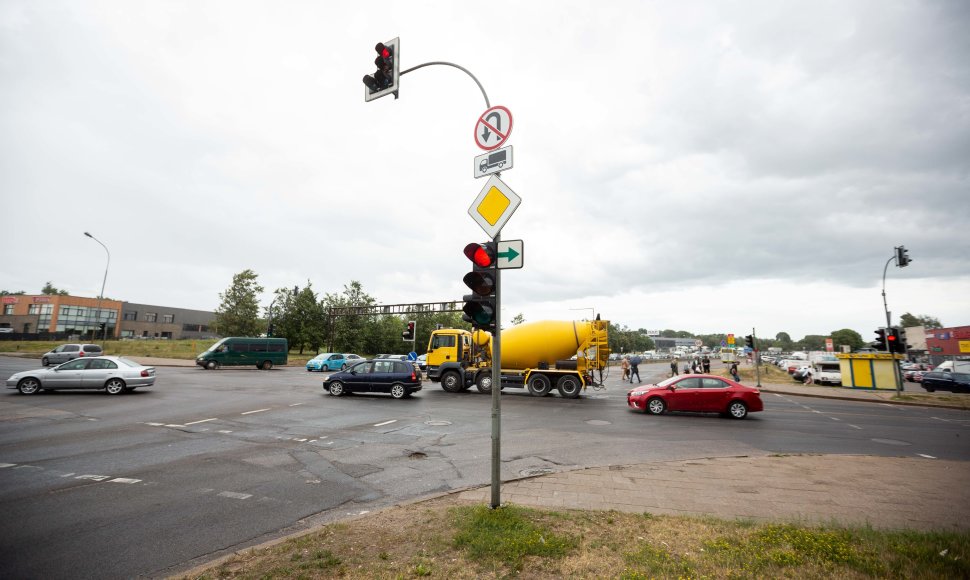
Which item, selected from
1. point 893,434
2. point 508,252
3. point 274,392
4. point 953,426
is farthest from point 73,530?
point 953,426

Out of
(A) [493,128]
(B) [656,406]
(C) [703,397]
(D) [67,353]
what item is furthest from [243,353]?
(A) [493,128]

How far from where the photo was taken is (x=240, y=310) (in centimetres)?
5138

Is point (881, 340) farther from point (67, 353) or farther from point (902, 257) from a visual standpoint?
point (67, 353)

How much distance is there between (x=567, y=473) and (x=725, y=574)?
3.61m

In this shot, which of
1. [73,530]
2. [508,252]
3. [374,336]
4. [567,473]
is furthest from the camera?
[374,336]

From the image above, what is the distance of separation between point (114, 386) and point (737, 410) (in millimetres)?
23419

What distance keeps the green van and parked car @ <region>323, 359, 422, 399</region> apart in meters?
19.8

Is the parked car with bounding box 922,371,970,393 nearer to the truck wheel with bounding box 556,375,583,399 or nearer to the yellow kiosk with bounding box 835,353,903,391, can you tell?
the yellow kiosk with bounding box 835,353,903,391

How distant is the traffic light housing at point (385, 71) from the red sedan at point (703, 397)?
41.2ft

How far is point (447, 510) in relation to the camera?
5.00 metres

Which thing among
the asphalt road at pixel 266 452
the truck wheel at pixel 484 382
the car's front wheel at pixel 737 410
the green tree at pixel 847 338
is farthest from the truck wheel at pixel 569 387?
the green tree at pixel 847 338

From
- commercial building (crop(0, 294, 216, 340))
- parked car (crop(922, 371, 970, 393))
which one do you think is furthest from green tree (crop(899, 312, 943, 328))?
commercial building (crop(0, 294, 216, 340))

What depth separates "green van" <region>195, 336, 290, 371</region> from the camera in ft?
107

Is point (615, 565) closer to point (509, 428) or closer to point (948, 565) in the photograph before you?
point (948, 565)
